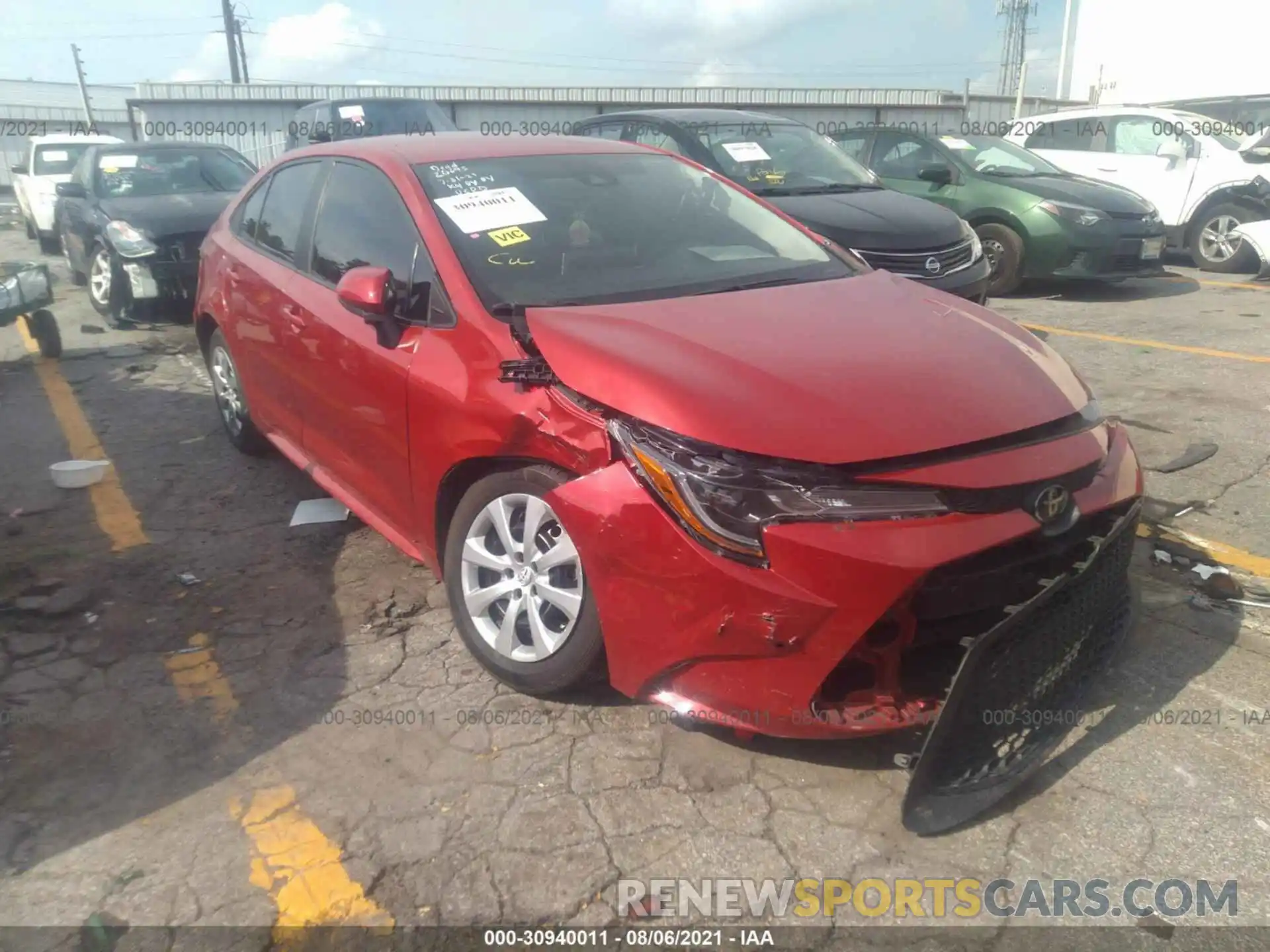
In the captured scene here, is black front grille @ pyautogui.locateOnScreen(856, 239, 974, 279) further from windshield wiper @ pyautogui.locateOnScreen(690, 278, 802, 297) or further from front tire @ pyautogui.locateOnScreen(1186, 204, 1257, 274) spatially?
front tire @ pyautogui.locateOnScreen(1186, 204, 1257, 274)

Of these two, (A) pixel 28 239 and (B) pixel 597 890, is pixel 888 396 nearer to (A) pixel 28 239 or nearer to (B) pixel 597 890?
(B) pixel 597 890

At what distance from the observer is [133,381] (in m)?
6.93

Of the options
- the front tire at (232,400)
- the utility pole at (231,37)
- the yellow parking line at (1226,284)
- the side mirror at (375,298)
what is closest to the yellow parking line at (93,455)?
the front tire at (232,400)

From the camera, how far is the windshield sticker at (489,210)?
133 inches

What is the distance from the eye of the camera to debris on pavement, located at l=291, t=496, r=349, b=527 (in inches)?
174

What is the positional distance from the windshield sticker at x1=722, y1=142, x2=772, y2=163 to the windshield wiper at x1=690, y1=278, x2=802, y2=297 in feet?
14.9

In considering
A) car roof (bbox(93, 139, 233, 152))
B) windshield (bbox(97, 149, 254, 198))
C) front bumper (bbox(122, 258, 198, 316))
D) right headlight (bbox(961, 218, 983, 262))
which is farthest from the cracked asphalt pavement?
car roof (bbox(93, 139, 233, 152))

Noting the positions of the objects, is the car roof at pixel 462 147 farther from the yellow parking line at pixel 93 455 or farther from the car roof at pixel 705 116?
the car roof at pixel 705 116

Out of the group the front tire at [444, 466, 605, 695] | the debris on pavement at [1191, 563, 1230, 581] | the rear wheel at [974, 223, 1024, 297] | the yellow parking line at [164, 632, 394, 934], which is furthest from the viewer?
the rear wheel at [974, 223, 1024, 297]

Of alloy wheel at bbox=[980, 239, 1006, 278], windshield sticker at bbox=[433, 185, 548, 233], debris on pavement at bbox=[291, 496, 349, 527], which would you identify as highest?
windshield sticker at bbox=[433, 185, 548, 233]

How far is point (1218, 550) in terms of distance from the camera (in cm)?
384

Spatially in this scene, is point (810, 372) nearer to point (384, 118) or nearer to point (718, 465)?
point (718, 465)

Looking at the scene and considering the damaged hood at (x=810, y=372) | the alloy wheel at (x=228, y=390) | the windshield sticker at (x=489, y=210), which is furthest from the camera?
the alloy wheel at (x=228, y=390)

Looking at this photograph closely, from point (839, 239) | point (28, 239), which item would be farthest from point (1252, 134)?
point (28, 239)
